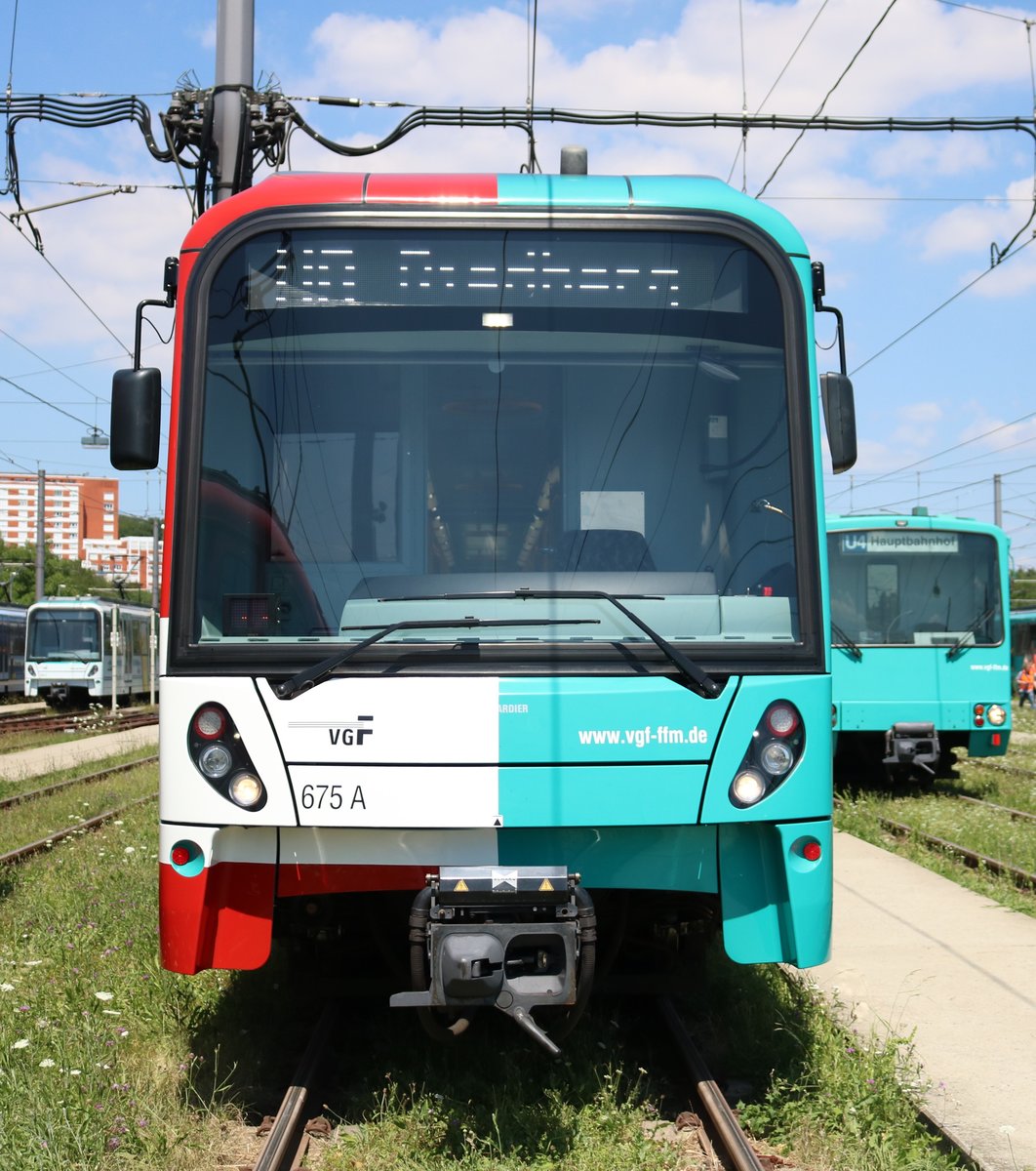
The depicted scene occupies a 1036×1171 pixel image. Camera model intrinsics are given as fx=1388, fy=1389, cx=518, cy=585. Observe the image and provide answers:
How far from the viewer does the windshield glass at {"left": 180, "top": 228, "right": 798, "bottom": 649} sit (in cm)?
447

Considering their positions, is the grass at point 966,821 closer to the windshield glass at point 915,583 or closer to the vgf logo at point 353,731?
the windshield glass at point 915,583

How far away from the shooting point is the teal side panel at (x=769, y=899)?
13.9 ft

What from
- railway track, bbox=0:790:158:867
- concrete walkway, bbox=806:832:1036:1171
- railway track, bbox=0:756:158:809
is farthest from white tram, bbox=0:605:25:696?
concrete walkway, bbox=806:832:1036:1171

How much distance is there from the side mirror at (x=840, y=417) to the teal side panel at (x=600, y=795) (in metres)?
1.30

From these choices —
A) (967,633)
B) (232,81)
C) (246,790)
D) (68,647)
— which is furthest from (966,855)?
(68,647)

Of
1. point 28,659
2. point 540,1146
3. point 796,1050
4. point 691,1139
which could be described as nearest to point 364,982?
point 540,1146

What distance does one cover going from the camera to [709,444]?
15.1ft

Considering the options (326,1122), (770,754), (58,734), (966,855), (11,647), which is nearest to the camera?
(770,754)

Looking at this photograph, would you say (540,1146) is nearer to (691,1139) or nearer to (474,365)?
(691,1139)

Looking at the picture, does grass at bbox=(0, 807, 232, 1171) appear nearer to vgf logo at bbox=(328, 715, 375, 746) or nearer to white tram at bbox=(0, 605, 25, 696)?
vgf logo at bbox=(328, 715, 375, 746)

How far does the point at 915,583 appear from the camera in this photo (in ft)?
46.0

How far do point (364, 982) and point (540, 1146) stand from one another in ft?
3.29

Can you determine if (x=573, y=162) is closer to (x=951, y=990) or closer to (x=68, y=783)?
(x=951, y=990)

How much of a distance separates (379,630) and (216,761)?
0.62 m
